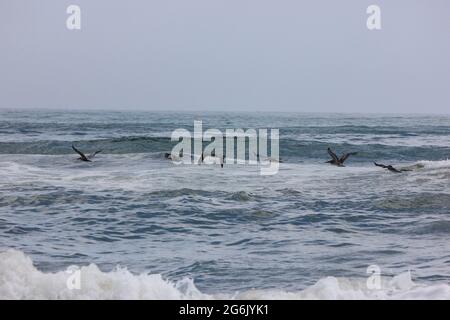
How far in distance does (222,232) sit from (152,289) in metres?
3.77

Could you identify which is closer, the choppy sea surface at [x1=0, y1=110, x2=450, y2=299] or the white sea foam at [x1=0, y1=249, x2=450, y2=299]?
the white sea foam at [x1=0, y1=249, x2=450, y2=299]

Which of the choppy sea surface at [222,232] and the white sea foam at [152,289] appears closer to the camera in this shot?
the white sea foam at [152,289]

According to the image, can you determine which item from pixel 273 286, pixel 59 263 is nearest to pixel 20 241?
pixel 59 263

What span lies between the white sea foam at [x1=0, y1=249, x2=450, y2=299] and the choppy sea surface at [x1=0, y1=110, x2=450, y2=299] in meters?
A: 0.02

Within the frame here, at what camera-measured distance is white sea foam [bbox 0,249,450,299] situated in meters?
6.61

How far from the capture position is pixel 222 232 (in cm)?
1048

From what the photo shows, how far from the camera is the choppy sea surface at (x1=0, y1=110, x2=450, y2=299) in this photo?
23.4 feet

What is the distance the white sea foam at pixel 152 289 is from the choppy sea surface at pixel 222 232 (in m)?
0.02

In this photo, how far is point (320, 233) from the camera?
33.6 feet

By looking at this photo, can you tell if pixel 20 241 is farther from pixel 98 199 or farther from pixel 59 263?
pixel 98 199

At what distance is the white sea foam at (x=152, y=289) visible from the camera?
6.61 metres

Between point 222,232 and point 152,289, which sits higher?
point 152,289
